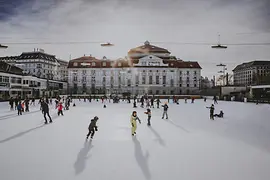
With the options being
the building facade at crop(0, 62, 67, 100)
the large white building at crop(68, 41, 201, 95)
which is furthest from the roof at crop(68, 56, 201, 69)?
the building facade at crop(0, 62, 67, 100)

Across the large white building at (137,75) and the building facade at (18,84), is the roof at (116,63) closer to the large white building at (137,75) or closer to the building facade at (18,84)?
the large white building at (137,75)

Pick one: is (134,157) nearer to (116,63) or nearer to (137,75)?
(137,75)

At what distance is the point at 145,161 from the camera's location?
4.77 metres

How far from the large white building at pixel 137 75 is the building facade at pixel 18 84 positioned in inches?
363

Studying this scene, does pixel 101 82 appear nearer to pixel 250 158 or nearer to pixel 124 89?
pixel 124 89

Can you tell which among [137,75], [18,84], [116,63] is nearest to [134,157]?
[18,84]

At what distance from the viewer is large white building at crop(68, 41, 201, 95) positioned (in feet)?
180

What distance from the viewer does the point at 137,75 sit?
54.9 metres

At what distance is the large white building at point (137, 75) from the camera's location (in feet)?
180

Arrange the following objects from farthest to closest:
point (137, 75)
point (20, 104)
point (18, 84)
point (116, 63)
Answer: point (116, 63) < point (137, 75) < point (18, 84) < point (20, 104)

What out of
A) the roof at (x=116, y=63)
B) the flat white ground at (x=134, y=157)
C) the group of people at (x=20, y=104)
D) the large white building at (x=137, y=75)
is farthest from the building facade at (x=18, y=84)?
the flat white ground at (x=134, y=157)

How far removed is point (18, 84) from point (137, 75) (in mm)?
31151

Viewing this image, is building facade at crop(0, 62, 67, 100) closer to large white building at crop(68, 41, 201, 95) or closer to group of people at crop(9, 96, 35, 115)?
large white building at crop(68, 41, 201, 95)

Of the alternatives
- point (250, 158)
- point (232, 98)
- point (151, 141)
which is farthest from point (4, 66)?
point (232, 98)
